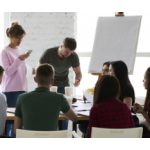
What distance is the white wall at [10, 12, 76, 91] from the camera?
15.3 ft

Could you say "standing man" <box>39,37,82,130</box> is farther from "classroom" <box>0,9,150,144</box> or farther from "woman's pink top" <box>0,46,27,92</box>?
"woman's pink top" <box>0,46,27,92</box>

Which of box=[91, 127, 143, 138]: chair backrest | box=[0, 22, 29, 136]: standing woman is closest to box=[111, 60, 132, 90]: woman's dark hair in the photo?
box=[91, 127, 143, 138]: chair backrest

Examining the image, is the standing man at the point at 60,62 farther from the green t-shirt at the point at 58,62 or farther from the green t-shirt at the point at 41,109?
the green t-shirt at the point at 41,109

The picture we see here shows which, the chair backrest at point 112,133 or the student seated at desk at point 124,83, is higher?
the student seated at desk at point 124,83

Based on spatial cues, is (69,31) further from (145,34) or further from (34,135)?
(34,135)

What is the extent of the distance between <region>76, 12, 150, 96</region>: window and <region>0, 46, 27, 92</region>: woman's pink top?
147cm

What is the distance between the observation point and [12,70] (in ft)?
10.8

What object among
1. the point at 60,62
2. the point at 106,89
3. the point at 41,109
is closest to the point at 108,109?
the point at 106,89

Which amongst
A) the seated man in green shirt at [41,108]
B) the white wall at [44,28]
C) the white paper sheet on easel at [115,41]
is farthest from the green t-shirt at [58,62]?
the seated man in green shirt at [41,108]

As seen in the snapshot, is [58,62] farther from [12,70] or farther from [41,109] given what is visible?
[41,109]

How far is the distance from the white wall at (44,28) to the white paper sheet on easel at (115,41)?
67cm

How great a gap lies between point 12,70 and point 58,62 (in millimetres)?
644

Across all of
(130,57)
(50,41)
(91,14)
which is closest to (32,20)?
(50,41)

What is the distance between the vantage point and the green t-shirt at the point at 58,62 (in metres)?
3.67
